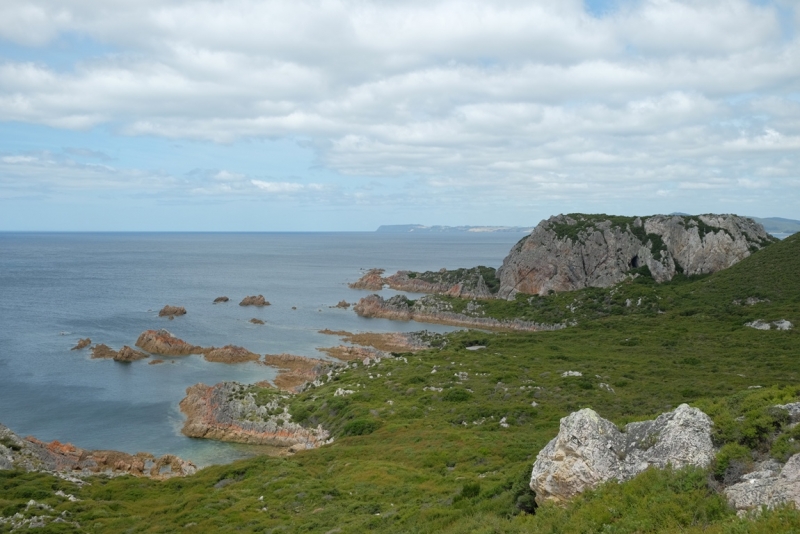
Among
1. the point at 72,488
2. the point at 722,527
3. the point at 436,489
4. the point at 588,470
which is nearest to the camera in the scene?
the point at 722,527

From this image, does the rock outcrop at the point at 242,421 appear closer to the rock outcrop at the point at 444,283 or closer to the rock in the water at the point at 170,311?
the rock in the water at the point at 170,311

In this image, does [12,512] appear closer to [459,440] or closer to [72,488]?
[72,488]

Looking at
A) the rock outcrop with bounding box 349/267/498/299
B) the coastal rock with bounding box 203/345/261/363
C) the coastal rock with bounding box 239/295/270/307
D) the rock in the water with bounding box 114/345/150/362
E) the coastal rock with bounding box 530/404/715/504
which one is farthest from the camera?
the rock outcrop with bounding box 349/267/498/299

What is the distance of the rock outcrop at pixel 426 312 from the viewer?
112 m

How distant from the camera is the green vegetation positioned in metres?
14.2

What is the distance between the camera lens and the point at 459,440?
34375mm

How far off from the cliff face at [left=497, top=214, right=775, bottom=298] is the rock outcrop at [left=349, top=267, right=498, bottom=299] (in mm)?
5054

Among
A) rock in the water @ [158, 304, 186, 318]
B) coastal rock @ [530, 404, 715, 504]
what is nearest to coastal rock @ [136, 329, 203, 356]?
rock in the water @ [158, 304, 186, 318]

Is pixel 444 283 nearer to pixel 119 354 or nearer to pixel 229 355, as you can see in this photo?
pixel 229 355

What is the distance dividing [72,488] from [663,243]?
115868mm

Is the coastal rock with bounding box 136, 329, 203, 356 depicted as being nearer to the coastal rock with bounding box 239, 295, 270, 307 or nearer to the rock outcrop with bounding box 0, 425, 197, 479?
the rock outcrop with bounding box 0, 425, 197, 479

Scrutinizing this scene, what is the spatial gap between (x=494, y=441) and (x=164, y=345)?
6321cm

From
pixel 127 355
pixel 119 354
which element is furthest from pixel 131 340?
pixel 127 355

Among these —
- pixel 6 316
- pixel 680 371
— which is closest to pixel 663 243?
pixel 680 371
